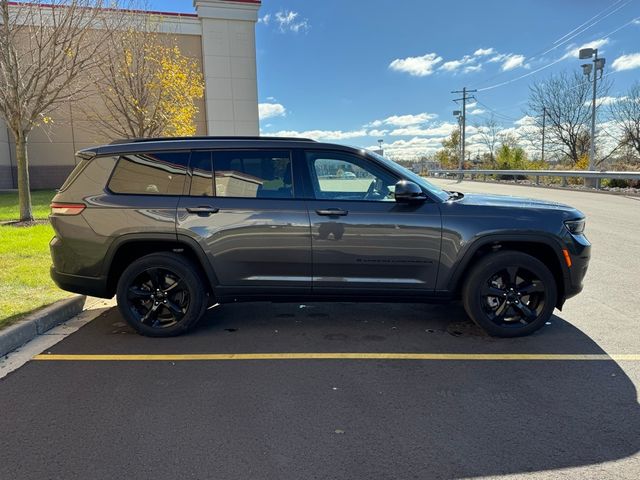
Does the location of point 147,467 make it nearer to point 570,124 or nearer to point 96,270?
point 96,270

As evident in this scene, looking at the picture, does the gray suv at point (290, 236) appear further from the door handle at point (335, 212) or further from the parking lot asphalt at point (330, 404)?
the parking lot asphalt at point (330, 404)

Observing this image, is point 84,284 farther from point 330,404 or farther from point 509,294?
point 509,294

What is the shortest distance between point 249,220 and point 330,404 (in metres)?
1.85

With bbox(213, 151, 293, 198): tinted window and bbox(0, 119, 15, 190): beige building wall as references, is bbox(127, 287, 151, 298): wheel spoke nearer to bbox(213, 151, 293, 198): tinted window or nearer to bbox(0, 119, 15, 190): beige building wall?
bbox(213, 151, 293, 198): tinted window

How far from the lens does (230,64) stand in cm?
2264

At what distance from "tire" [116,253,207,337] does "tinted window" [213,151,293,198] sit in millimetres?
842

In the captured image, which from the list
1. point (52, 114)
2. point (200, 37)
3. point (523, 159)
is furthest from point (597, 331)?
point (523, 159)

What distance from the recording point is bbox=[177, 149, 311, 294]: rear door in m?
4.18

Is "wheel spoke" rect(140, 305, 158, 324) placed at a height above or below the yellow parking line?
above

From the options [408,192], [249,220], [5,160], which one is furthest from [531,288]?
[5,160]

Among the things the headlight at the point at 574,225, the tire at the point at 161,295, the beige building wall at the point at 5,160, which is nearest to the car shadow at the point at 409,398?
the tire at the point at 161,295

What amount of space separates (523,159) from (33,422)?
133ft

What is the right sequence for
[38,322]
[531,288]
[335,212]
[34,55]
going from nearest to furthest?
[335,212] < [531,288] < [38,322] < [34,55]

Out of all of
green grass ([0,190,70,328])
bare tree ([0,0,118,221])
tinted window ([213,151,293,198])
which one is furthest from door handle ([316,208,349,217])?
bare tree ([0,0,118,221])
